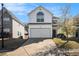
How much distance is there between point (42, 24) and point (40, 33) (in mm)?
390

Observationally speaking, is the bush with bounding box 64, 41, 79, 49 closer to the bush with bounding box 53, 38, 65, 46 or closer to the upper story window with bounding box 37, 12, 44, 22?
the bush with bounding box 53, 38, 65, 46

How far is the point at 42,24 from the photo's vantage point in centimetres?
2227

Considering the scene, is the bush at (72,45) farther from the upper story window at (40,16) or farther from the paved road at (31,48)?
the upper story window at (40,16)

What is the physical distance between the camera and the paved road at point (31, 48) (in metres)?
21.8

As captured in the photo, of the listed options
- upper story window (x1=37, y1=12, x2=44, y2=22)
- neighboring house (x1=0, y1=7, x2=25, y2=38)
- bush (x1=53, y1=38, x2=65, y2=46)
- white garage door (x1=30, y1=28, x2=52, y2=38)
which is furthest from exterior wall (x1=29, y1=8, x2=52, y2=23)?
bush (x1=53, y1=38, x2=65, y2=46)

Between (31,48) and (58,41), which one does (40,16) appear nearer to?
(58,41)

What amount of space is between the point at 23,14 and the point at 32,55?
174 centimetres

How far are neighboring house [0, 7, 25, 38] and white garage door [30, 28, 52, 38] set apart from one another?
39cm

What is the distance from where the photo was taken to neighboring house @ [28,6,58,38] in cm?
2212

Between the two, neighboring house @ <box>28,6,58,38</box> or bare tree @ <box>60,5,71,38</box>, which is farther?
neighboring house @ <box>28,6,58,38</box>

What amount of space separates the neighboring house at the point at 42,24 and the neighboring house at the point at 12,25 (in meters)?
0.41

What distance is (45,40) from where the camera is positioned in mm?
22172

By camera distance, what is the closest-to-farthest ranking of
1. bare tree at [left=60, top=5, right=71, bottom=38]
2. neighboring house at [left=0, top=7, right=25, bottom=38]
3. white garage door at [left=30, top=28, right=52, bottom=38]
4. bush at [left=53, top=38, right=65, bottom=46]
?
bare tree at [left=60, top=5, right=71, bottom=38]
neighboring house at [left=0, top=7, right=25, bottom=38]
bush at [left=53, top=38, right=65, bottom=46]
white garage door at [left=30, top=28, right=52, bottom=38]

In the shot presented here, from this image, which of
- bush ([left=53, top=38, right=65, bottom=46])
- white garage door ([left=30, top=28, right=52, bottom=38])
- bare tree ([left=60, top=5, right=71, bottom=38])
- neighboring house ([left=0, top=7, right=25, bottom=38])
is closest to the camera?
bare tree ([left=60, top=5, right=71, bottom=38])
